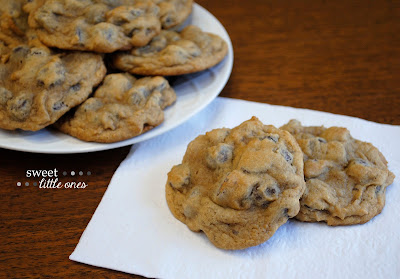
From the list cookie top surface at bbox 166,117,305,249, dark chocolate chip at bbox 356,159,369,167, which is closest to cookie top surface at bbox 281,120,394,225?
dark chocolate chip at bbox 356,159,369,167

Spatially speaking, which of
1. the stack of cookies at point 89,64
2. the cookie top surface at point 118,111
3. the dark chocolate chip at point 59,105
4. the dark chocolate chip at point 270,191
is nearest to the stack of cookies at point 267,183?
the dark chocolate chip at point 270,191

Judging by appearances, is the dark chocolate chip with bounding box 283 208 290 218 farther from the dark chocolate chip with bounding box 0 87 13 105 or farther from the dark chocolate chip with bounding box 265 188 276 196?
the dark chocolate chip with bounding box 0 87 13 105

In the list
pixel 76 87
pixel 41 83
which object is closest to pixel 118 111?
pixel 76 87

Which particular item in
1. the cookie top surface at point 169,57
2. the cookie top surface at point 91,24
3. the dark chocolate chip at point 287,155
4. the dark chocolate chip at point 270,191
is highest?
the cookie top surface at point 91,24

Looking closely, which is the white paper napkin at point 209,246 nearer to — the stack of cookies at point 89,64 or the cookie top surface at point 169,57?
the stack of cookies at point 89,64

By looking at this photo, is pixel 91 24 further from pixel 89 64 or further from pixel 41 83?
pixel 41 83
